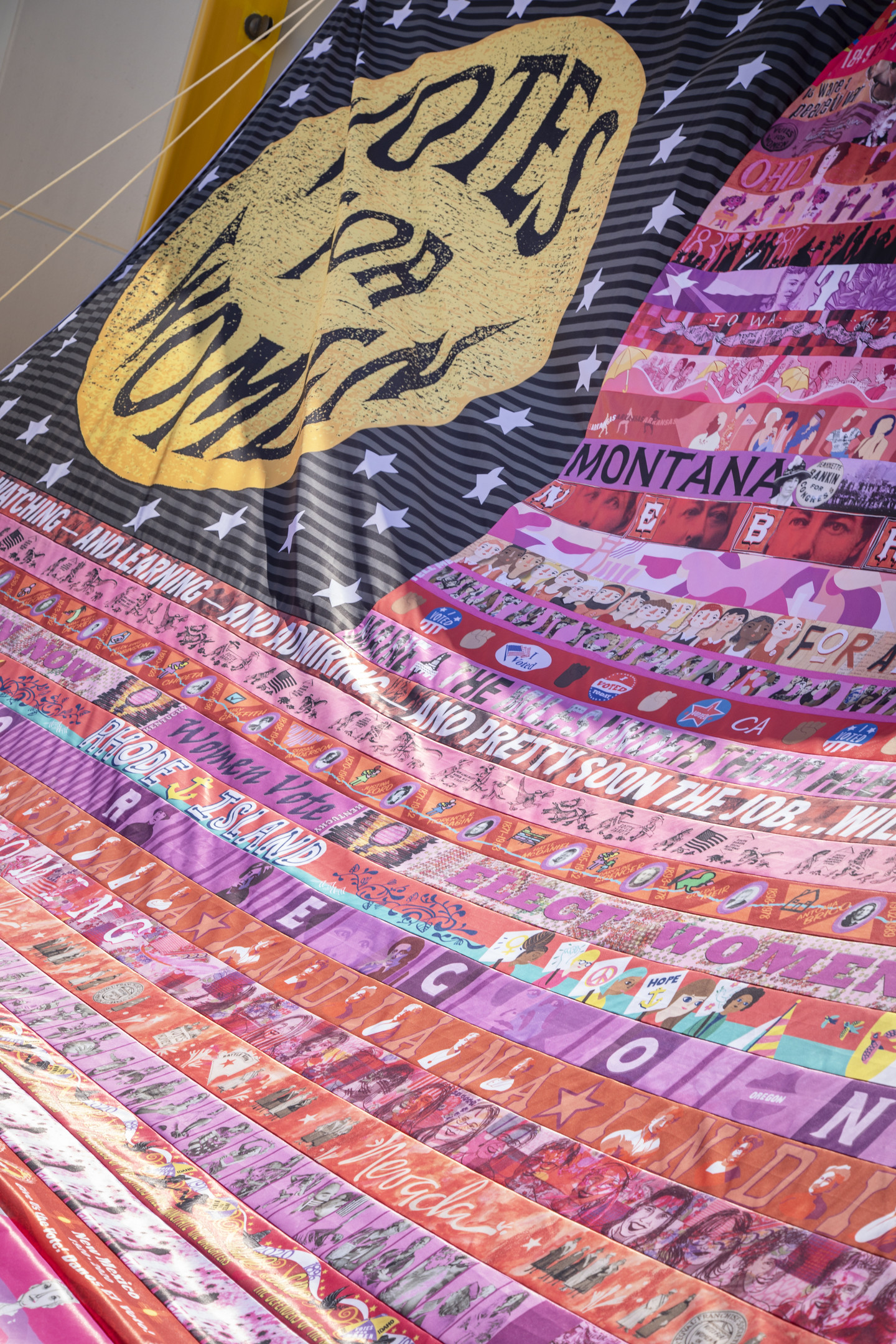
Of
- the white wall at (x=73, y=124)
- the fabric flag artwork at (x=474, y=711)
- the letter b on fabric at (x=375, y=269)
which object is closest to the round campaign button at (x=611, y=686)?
the fabric flag artwork at (x=474, y=711)

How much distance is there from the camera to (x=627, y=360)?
1981 millimetres

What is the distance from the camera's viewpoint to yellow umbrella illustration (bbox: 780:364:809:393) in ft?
5.76

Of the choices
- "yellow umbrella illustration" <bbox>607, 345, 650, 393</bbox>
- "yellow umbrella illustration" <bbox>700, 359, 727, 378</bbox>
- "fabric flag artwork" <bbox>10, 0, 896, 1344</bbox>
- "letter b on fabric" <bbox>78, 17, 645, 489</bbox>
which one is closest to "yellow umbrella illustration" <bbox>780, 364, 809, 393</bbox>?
"fabric flag artwork" <bbox>10, 0, 896, 1344</bbox>

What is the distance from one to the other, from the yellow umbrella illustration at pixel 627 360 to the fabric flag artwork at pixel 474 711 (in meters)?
0.01

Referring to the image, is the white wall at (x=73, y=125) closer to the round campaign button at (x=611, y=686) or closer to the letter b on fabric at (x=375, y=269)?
the letter b on fabric at (x=375, y=269)

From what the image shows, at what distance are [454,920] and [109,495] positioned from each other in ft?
4.48

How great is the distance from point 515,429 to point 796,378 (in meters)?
0.61

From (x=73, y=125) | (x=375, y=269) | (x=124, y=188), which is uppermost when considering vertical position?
(x=73, y=125)

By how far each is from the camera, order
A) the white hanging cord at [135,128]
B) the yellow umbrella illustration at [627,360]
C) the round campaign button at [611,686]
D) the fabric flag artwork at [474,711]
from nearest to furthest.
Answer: the fabric flag artwork at [474,711] → the round campaign button at [611,686] → the yellow umbrella illustration at [627,360] → the white hanging cord at [135,128]

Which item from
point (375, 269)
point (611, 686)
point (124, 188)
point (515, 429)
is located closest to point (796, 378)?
point (515, 429)

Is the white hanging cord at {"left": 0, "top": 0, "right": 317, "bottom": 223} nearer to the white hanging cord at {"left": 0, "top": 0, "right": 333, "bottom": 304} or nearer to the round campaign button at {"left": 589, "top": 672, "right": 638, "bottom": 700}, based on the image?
the white hanging cord at {"left": 0, "top": 0, "right": 333, "bottom": 304}

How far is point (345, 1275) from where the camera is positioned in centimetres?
79

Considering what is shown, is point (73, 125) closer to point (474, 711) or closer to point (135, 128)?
point (135, 128)

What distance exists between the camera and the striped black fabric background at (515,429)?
73.9 inches
